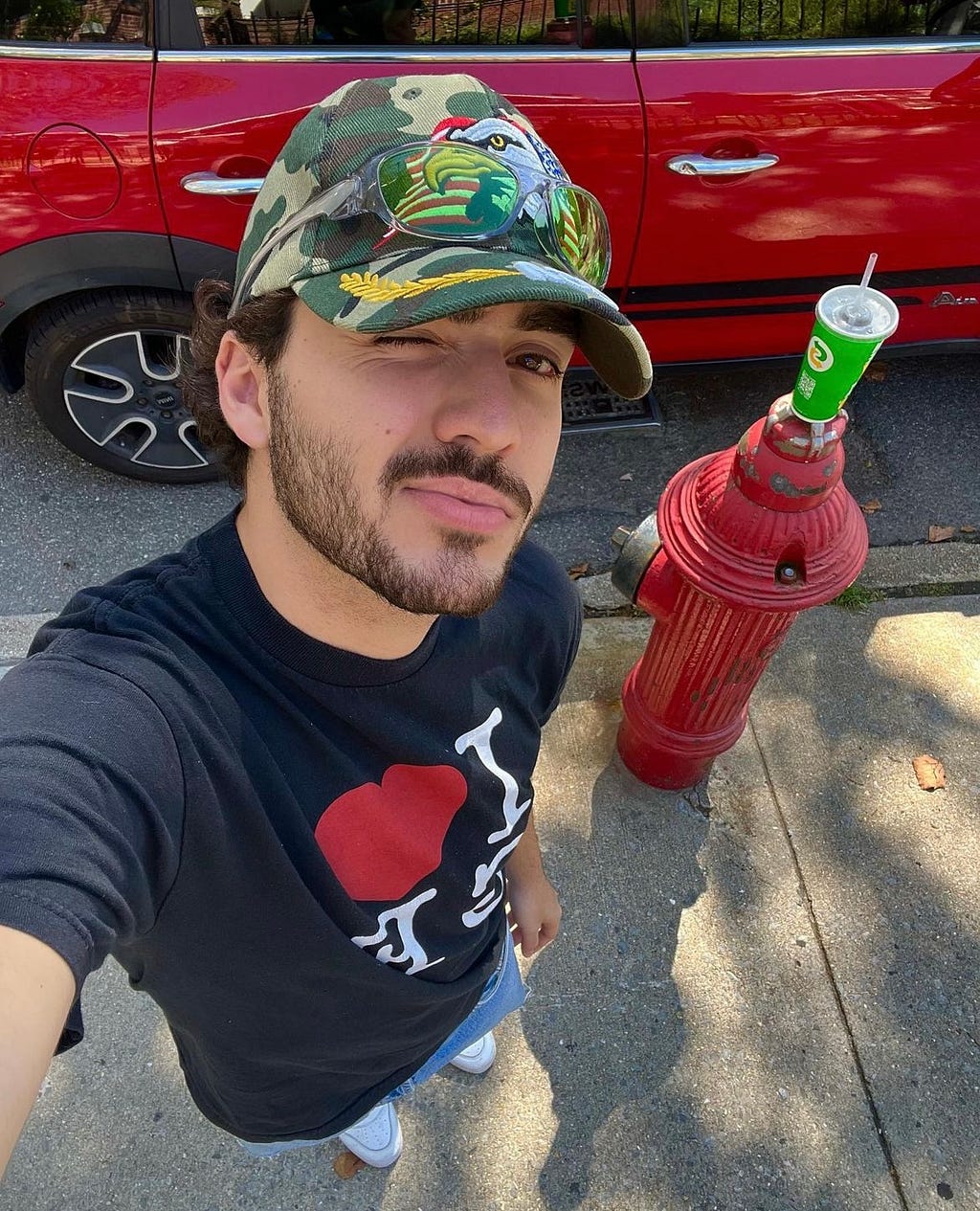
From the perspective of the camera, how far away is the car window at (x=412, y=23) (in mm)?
2494

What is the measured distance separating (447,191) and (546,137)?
1.77m

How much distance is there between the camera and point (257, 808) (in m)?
1.05

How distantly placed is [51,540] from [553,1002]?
2.34 meters

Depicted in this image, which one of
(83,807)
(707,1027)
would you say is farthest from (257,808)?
(707,1027)

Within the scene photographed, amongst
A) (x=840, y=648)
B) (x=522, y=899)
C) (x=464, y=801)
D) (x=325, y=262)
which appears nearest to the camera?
(x=325, y=262)

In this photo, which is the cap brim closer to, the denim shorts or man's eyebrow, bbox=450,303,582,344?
man's eyebrow, bbox=450,303,582,344

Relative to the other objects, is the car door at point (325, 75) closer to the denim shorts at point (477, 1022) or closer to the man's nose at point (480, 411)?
the man's nose at point (480, 411)

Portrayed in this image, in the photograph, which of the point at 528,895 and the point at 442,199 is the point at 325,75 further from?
the point at 528,895

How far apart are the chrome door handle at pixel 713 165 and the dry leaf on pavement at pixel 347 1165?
111 inches

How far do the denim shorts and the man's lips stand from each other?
0.95m

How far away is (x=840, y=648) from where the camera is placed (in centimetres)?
289

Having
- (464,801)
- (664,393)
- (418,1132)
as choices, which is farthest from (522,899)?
(664,393)

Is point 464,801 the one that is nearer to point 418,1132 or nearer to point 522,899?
point 522,899

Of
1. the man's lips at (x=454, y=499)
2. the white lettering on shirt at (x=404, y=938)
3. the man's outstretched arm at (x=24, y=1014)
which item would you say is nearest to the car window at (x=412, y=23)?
the man's lips at (x=454, y=499)
